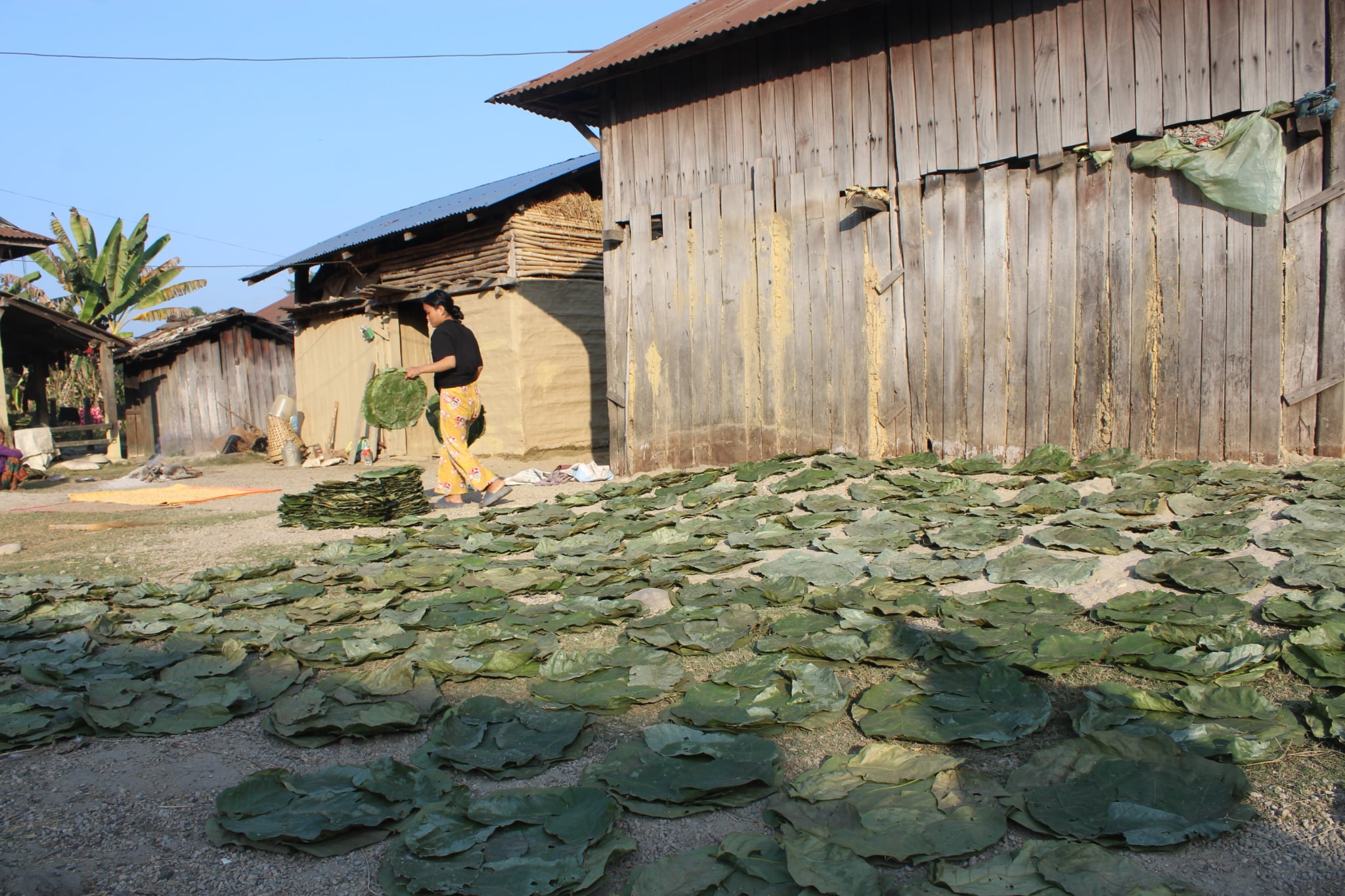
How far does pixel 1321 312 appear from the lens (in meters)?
5.39

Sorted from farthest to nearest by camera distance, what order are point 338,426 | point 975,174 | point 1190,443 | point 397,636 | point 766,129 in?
point 338,426 < point 766,129 < point 975,174 < point 1190,443 < point 397,636

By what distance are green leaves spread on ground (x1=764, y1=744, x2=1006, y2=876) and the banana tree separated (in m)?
20.8

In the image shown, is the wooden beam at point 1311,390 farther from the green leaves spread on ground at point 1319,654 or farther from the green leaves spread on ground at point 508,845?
the green leaves spread on ground at point 508,845

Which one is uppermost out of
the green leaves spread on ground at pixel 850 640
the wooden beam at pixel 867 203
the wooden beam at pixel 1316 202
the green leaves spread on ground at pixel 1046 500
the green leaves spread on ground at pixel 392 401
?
the wooden beam at pixel 867 203

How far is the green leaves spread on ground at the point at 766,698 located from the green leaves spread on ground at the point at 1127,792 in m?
0.68

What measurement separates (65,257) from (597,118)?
16.3 m

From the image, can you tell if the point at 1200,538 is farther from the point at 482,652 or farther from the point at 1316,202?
the point at 482,652

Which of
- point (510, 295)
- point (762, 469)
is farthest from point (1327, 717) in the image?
point (510, 295)

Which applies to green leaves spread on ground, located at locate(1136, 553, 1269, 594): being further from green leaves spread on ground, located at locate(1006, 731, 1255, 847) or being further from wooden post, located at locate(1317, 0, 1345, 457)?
wooden post, located at locate(1317, 0, 1345, 457)

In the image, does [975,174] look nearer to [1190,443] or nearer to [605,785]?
[1190,443]

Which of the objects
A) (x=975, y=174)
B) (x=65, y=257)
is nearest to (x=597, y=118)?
(x=975, y=174)

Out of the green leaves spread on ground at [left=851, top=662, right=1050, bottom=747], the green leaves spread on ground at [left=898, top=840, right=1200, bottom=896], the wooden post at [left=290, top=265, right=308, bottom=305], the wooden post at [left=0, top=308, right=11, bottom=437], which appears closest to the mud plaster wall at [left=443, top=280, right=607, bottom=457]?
the wooden post at [left=290, top=265, right=308, bottom=305]

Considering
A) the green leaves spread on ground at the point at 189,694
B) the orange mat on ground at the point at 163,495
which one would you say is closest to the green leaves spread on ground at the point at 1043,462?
the green leaves spread on ground at the point at 189,694

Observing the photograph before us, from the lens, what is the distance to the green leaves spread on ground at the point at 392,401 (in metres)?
8.27
